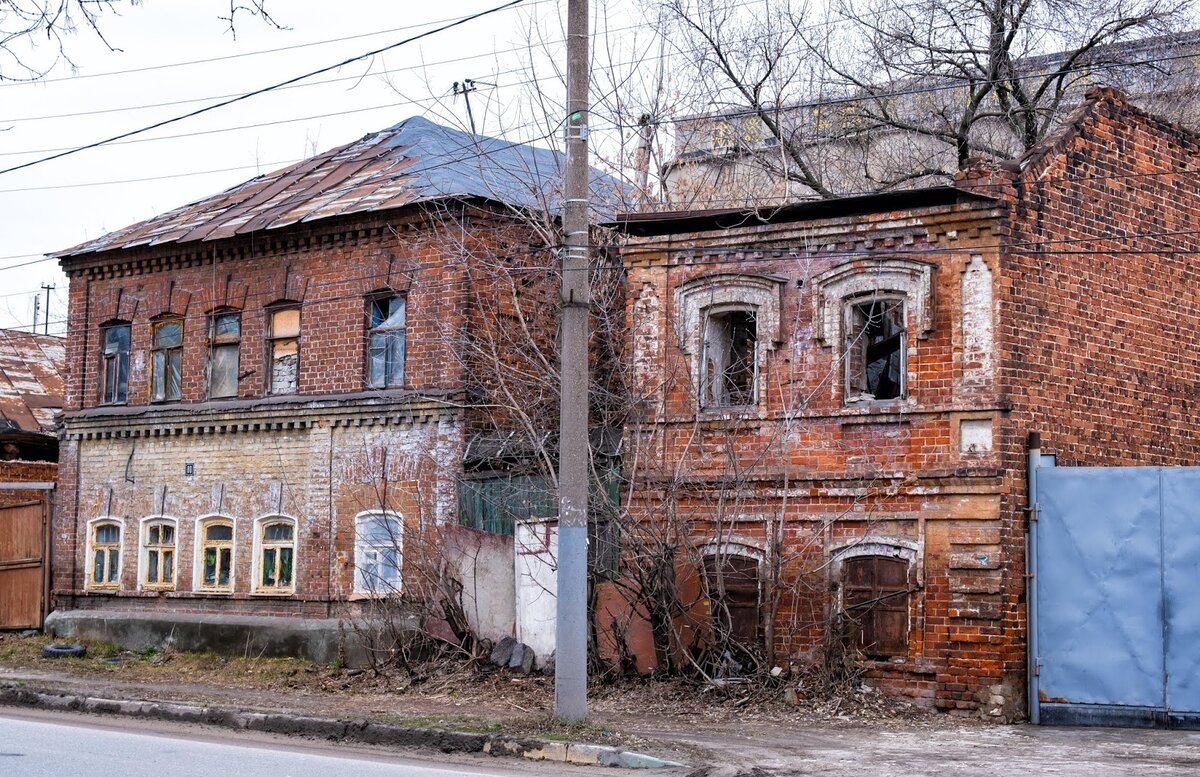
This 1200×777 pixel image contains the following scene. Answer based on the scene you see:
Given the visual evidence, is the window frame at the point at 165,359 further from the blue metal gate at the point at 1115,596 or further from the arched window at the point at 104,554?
the blue metal gate at the point at 1115,596

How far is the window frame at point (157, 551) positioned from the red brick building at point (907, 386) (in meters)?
9.33

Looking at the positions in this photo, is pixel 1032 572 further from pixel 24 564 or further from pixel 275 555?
pixel 24 564

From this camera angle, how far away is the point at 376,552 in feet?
66.7

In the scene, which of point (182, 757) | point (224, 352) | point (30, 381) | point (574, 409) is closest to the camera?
point (182, 757)

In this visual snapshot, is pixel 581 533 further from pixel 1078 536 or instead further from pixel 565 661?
pixel 1078 536

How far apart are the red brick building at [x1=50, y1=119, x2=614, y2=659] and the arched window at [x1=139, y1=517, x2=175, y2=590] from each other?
4 centimetres

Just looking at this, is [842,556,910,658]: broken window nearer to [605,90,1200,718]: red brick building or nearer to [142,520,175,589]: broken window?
[605,90,1200,718]: red brick building

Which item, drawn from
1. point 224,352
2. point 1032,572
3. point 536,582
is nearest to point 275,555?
point 224,352

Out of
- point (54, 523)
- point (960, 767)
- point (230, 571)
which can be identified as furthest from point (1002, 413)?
point (54, 523)

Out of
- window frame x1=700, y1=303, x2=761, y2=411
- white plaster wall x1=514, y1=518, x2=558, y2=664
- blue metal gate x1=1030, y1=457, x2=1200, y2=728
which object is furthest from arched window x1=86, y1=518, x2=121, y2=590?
blue metal gate x1=1030, y1=457, x2=1200, y2=728

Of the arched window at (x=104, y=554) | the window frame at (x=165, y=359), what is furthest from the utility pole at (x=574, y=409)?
the arched window at (x=104, y=554)

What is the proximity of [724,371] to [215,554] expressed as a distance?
9555 mm

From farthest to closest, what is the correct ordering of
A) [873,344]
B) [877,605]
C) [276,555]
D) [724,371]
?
[276,555], [724,371], [873,344], [877,605]

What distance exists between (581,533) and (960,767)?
370cm
